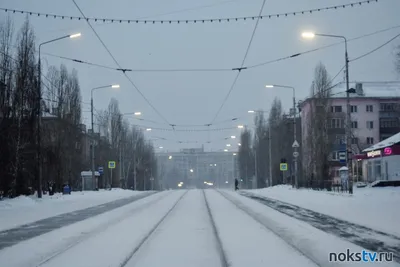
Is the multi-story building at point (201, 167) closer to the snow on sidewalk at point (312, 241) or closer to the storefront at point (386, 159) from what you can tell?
the storefront at point (386, 159)

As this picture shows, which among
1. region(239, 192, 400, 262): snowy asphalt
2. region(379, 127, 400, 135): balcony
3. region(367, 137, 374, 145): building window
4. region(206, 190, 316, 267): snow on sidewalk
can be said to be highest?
region(379, 127, 400, 135): balcony

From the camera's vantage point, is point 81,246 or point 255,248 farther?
point 81,246

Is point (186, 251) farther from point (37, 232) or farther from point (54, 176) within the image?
point (54, 176)

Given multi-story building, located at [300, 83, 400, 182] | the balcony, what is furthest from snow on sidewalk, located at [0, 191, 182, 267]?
the balcony

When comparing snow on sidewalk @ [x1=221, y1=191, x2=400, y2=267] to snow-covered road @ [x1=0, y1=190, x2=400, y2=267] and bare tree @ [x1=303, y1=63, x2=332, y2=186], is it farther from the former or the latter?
bare tree @ [x1=303, y1=63, x2=332, y2=186]

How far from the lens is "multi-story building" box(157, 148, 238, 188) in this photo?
479ft

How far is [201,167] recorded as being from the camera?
502 ft

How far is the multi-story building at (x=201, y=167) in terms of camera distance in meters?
146

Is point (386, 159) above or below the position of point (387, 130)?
below

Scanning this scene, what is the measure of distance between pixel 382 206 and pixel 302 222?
7263mm

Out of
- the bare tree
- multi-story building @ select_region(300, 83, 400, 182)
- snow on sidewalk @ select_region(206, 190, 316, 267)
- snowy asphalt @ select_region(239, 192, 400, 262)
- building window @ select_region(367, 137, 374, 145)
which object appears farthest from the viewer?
Result: multi-story building @ select_region(300, 83, 400, 182)

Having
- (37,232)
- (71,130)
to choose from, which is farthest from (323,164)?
(37,232)

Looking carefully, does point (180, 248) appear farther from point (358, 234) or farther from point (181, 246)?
point (358, 234)

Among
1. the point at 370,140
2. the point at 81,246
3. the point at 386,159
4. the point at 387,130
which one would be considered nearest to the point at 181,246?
the point at 81,246
